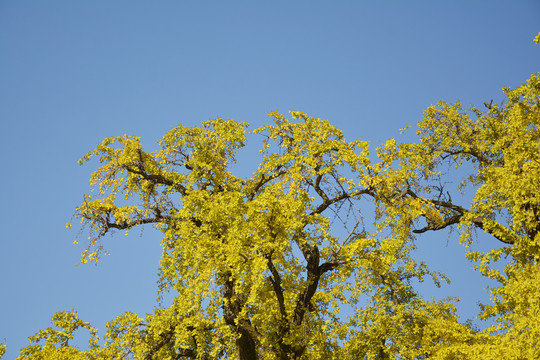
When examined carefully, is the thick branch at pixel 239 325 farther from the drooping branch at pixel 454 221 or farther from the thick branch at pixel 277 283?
the drooping branch at pixel 454 221

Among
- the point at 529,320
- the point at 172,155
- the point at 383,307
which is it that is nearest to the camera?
the point at 529,320

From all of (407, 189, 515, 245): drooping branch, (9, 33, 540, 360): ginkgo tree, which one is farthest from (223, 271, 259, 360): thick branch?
(407, 189, 515, 245): drooping branch

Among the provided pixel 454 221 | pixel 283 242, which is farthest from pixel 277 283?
pixel 454 221

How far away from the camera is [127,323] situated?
17.2 meters

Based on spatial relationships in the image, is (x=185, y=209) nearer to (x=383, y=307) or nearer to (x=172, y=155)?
(x=172, y=155)

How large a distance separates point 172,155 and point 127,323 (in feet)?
20.2

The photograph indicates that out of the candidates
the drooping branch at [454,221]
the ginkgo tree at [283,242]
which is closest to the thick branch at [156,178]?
the ginkgo tree at [283,242]

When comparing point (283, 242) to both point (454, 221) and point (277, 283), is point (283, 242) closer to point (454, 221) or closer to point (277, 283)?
point (277, 283)

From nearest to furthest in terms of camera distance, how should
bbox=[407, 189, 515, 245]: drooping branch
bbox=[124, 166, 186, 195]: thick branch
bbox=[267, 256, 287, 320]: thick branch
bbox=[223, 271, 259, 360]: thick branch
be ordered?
1. bbox=[267, 256, 287, 320]: thick branch
2. bbox=[223, 271, 259, 360]: thick branch
3. bbox=[407, 189, 515, 245]: drooping branch
4. bbox=[124, 166, 186, 195]: thick branch

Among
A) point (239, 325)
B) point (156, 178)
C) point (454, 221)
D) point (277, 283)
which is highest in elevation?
point (156, 178)

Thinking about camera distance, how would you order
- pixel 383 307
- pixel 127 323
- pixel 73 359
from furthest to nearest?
pixel 383 307 → pixel 127 323 → pixel 73 359

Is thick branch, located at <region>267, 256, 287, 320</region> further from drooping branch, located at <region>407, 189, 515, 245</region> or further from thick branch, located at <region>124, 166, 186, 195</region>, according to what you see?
drooping branch, located at <region>407, 189, 515, 245</region>

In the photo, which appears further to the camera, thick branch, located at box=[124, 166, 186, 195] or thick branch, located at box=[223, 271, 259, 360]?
thick branch, located at box=[124, 166, 186, 195]

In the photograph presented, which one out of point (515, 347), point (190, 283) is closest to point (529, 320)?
point (515, 347)
